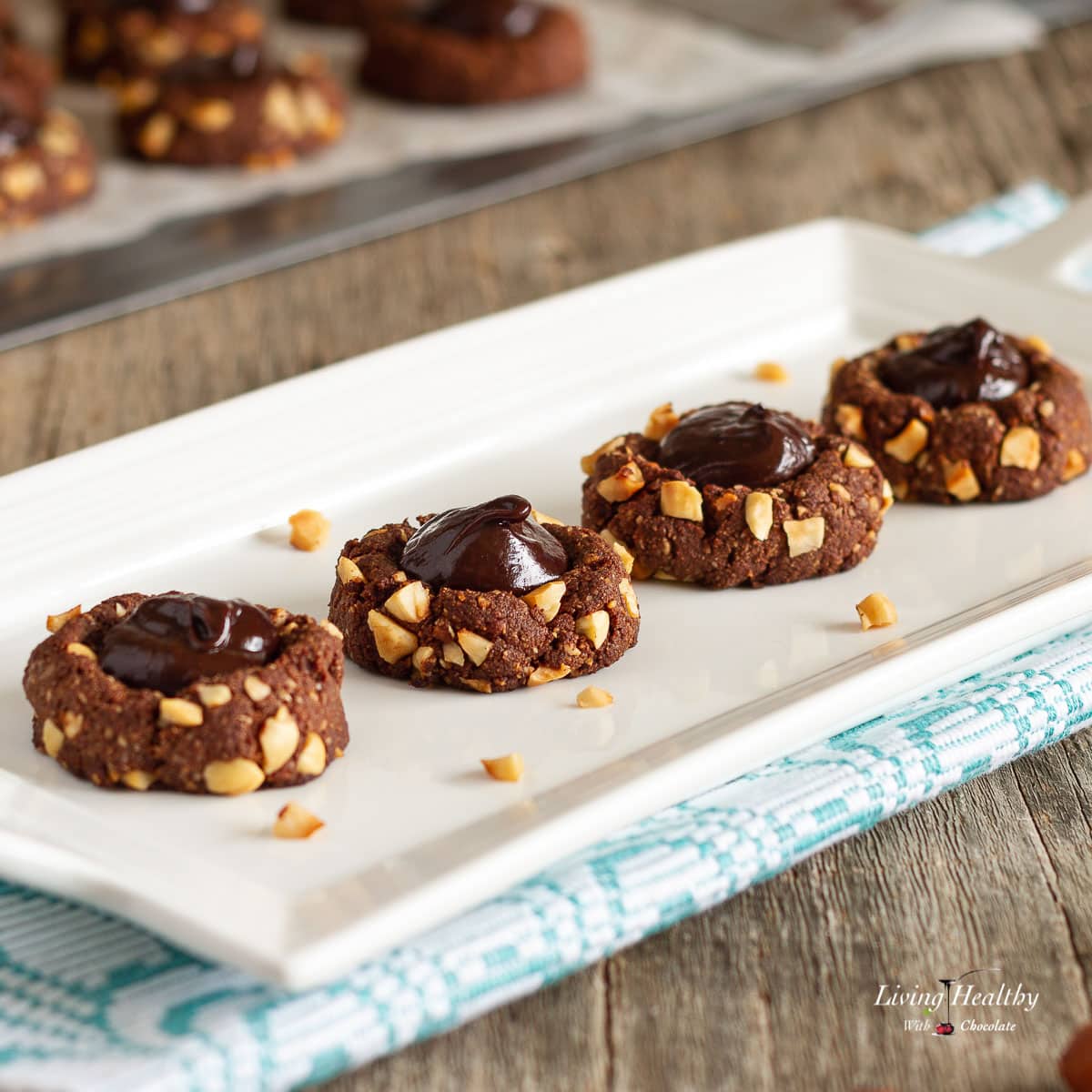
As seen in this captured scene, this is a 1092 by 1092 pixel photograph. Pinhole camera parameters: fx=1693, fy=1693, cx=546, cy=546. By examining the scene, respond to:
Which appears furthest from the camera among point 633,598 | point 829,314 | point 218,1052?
point 829,314

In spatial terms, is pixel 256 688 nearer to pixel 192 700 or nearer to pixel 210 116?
pixel 192 700

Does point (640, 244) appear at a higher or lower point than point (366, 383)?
lower

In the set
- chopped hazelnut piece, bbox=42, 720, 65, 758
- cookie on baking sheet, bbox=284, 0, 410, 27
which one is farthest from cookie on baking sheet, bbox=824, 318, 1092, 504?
cookie on baking sheet, bbox=284, 0, 410, 27

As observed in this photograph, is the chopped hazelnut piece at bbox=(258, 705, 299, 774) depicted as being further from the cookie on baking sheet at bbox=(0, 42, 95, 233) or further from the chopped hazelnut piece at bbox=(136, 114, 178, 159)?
the chopped hazelnut piece at bbox=(136, 114, 178, 159)

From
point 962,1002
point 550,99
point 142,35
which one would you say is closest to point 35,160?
point 142,35

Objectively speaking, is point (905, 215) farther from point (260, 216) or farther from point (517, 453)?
point (517, 453)

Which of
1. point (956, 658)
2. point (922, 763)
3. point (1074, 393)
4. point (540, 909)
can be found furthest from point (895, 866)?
point (1074, 393)
